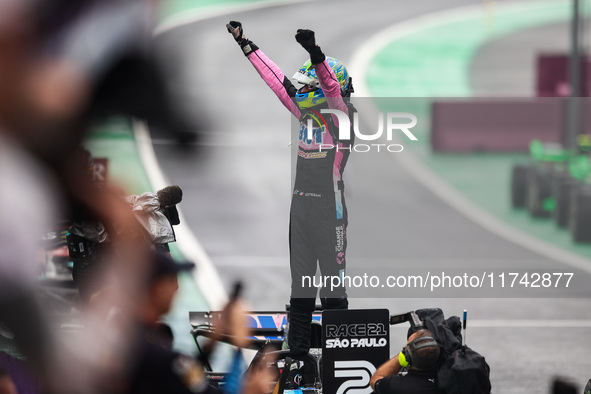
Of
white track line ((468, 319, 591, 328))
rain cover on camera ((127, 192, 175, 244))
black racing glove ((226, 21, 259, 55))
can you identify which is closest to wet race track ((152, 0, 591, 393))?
white track line ((468, 319, 591, 328))

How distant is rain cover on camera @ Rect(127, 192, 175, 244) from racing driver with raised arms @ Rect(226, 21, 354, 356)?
1.00 metres

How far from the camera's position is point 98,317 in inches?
50.6

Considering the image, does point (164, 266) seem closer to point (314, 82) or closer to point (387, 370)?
point (387, 370)

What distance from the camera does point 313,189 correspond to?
5656 millimetres

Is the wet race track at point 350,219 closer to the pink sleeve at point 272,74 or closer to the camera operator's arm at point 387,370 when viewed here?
the pink sleeve at point 272,74

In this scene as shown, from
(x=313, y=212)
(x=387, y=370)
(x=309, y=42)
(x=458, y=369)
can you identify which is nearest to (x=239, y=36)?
(x=309, y=42)

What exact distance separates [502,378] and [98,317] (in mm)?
7028

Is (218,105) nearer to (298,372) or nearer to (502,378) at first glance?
(502,378)

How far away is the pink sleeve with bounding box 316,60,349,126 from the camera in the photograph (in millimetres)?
5363

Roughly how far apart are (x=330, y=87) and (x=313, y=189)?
0.71m

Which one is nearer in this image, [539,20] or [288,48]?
[288,48]

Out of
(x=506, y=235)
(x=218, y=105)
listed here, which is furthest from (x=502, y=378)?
(x=218, y=105)

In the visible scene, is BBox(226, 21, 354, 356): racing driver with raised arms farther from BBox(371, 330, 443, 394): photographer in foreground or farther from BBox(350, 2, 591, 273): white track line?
BBox(371, 330, 443, 394): photographer in foreground

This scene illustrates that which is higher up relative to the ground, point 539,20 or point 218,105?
point 539,20
